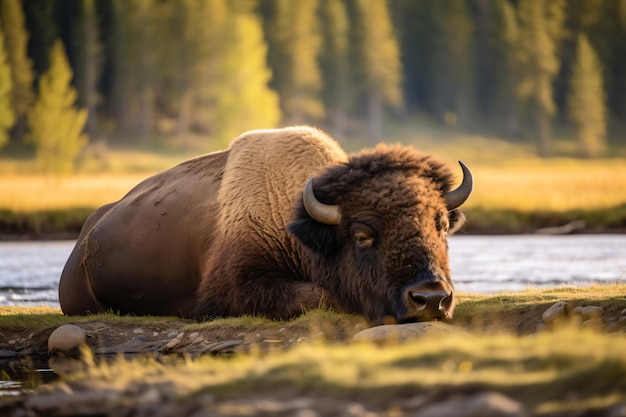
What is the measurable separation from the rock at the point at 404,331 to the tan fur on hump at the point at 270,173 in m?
2.48

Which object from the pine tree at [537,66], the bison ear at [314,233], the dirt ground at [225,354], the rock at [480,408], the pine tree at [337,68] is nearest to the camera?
the rock at [480,408]

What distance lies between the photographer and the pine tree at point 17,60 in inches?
2591

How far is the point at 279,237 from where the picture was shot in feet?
33.4

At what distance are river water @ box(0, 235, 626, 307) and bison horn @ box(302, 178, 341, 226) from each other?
482cm

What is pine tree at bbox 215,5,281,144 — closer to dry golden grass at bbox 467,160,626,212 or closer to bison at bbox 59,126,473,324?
dry golden grass at bbox 467,160,626,212

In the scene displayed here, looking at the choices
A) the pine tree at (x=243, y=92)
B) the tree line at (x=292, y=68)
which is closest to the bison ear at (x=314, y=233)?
the tree line at (x=292, y=68)

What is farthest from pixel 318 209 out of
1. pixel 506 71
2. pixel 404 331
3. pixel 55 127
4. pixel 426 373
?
pixel 506 71

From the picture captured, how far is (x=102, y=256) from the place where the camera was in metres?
11.5

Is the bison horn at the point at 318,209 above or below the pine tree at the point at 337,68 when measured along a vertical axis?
below

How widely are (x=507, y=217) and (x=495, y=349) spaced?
25.2 m

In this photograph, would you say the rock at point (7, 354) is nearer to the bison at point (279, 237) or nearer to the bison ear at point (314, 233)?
the bison at point (279, 237)

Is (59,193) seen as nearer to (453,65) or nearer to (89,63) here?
(89,63)

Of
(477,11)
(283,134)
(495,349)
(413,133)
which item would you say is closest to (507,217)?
(283,134)

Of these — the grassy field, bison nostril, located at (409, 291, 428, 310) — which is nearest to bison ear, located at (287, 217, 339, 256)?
bison nostril, located at (409, 291, 428, 310)
